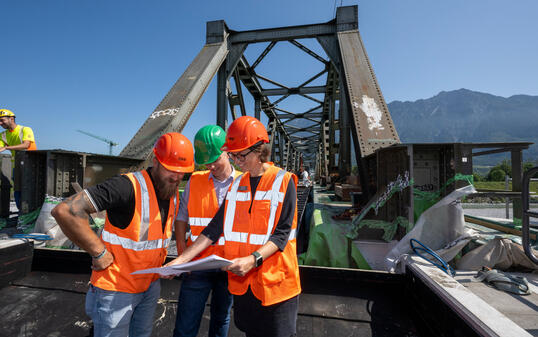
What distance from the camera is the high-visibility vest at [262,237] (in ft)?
4.96

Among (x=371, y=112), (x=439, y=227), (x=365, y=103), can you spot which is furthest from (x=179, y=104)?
(x=439, y=227)

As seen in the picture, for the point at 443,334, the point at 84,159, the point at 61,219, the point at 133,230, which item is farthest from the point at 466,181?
the point at 84,159

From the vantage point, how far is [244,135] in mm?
1693

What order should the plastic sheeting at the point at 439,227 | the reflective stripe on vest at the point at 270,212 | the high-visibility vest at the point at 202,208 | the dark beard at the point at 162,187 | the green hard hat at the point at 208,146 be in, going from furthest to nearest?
the plastic sheeting at the point at 439,227 → the green hard hat at the point at 208,146 → the high-visibility vest at the point at 202,208 → the dark beard at the point at 162,187 → the reflective stripe on vest at the point at 270,212

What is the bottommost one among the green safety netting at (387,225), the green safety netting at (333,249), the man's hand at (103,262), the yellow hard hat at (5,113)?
the green safety netting at (333,249)

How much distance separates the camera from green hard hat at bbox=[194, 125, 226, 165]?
222 centimetres

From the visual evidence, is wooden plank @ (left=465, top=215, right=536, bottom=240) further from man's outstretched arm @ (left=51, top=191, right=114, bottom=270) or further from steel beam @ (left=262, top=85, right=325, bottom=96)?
steel beam @ (left=262, top=85, right=325, bottom=96)

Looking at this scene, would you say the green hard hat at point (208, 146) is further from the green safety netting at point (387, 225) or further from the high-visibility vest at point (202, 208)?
the green safety netting at point (387, 225)

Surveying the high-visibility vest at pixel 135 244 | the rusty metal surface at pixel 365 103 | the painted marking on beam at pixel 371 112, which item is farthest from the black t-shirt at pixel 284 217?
the painted marking on beam at pixel 371 112

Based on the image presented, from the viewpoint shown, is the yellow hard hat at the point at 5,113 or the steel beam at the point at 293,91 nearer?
the yellow hard hat at the point at 5,113

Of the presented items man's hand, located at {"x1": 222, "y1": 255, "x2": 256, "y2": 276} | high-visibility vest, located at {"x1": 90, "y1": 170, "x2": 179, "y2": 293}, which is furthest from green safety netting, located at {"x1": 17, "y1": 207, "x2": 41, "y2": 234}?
man's hand, located at {"x1": 222, "y1": 255, "x2": 256, "y2": 276}

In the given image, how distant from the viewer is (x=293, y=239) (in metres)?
1.68

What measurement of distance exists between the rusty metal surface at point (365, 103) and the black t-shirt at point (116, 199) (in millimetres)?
3959

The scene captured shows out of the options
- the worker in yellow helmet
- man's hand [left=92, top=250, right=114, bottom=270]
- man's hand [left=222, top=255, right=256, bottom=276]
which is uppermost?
the worker in yellow helmet
